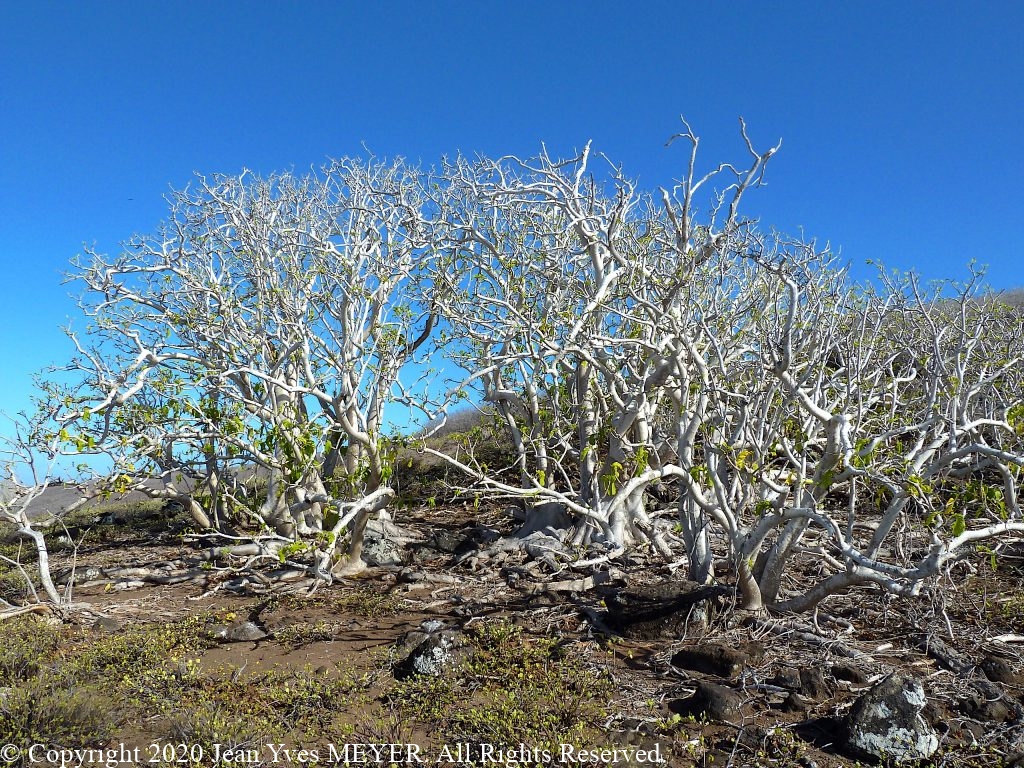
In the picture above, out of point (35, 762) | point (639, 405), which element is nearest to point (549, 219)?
point (639, 405)

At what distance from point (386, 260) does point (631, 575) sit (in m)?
5.70

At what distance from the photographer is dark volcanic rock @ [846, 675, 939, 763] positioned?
4.25 meters

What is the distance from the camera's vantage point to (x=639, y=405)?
9.08 m

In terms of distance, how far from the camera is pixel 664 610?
6.62 meters

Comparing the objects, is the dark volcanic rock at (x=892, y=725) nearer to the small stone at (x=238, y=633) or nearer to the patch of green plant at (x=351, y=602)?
the patch of green plant at (x=351, y=602)

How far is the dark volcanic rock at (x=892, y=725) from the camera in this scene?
14.0 feet

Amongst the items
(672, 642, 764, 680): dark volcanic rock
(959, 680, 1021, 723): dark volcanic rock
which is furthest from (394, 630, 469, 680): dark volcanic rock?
(959, 680, 1021, 723): dark volcanic rock

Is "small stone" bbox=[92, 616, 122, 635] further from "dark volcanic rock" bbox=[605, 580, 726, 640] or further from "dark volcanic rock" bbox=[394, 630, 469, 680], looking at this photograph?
"dark volcanic rock" bbox=[605, 580, 726, 640]

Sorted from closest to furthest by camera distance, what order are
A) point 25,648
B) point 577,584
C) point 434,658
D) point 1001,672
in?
1. point 1001,672
2. point 434,658
3. point 25,648
4. point 577,584

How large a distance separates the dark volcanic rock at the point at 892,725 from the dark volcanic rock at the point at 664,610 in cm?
204

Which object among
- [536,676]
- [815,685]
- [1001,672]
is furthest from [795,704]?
[536,676]

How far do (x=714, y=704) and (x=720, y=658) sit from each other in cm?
70

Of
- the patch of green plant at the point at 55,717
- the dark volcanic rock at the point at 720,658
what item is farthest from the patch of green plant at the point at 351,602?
the dark volcanic rock at the point at 720,658

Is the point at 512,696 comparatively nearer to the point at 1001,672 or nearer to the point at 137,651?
the point at 1001,672
